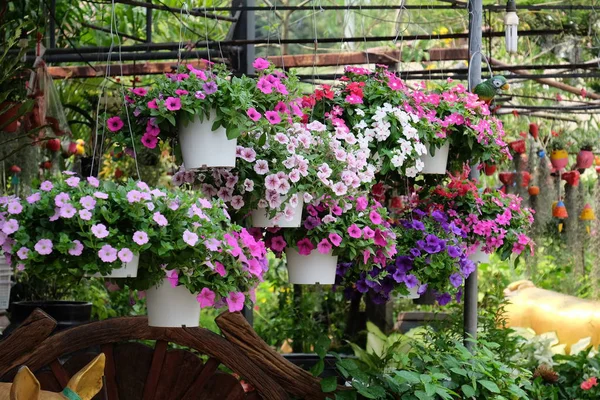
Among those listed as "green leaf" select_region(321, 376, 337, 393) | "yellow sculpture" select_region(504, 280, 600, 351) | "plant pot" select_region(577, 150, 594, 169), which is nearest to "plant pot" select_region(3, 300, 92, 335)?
"green leaf" select_region(321, 376, 337, 393)

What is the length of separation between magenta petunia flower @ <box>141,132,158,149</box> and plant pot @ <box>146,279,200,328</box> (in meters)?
0.44

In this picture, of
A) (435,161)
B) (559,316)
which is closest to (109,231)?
(435,161)

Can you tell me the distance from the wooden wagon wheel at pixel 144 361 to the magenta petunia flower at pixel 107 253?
0.96m

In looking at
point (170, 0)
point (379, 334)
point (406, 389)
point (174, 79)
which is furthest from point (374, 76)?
point (170, 0)

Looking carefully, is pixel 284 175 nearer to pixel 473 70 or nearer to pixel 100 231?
pixel 100 231

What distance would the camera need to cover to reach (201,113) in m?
2.74

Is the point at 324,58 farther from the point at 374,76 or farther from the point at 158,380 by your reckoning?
the point at 158,380

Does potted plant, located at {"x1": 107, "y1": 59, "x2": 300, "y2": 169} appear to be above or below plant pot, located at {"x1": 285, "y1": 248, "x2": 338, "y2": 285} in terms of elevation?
above

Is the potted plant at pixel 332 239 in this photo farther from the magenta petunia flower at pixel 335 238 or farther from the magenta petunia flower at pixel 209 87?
the magenta petunia flower at pixel 209 87

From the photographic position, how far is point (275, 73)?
3.00m

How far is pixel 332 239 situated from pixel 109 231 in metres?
0.88

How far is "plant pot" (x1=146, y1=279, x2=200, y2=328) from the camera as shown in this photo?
267 cm

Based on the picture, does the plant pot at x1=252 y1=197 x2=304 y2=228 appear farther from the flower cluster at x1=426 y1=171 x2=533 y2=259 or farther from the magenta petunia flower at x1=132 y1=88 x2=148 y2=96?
the flower cluster at x1=426 y1=171 x2=533 y2=259

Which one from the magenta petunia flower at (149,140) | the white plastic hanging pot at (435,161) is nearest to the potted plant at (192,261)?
the magenta petunia flower at (149,140)
